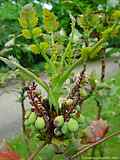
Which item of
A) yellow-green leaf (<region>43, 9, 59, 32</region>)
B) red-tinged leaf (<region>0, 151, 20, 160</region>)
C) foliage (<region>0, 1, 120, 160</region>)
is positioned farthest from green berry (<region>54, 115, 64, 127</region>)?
yellow-green leaf (<region>43, 9, 59, 32</region>)

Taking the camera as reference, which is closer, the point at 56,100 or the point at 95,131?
the point at 56,100

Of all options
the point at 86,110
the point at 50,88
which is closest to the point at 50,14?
the point at 50,88

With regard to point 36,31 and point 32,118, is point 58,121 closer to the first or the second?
point 32,118

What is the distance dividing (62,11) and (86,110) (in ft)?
11.6

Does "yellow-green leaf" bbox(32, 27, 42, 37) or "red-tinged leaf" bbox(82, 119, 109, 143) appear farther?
"red-tinged leaf" bbox(82, 119, 109, 143)

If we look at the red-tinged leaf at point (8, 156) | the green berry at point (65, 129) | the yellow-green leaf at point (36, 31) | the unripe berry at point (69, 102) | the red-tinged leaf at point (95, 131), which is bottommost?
the red-tinged leaf at point (95, 131)

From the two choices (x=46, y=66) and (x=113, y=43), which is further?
(x=113, y=43)

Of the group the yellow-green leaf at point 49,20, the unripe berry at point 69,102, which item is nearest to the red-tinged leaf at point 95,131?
the unripe berry at point 69,102

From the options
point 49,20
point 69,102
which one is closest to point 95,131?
point 69,102

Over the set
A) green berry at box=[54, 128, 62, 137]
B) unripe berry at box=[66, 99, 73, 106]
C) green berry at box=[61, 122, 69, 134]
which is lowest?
green berry at box=[54, 128, 62, 137]

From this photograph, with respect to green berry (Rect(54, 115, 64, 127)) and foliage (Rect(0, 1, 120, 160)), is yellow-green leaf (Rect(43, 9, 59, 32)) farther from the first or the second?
green berry (Rect(54, 115, 64, 127))

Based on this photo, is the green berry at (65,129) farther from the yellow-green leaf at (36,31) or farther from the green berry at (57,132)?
the yellow-green leaf at (36,31)

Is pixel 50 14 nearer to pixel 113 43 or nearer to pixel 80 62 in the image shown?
pixel 80 62

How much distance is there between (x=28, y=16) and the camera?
141 centimetres
